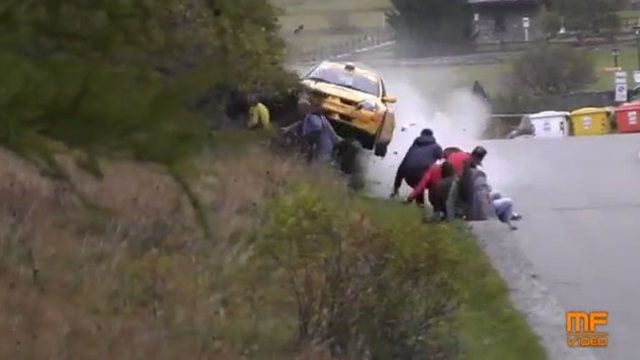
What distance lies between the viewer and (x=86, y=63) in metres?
6.02

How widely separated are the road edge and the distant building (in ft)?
139

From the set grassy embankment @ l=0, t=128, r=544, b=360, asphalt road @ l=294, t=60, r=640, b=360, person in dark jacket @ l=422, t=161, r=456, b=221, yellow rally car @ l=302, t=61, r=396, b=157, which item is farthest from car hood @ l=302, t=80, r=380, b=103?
grassy embankment @ l=0, t=128, r=544, b=360

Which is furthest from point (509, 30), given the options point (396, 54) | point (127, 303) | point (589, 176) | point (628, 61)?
point (127, 303)

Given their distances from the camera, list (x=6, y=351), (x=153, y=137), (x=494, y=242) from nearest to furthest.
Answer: (x=153, y=137) < (x=6, y=351) < (x=494, y=242)

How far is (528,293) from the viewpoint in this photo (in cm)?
1154

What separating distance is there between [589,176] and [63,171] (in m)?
18.9

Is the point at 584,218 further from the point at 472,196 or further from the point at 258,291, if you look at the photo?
the point at 258,291

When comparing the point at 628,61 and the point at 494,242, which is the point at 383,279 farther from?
the point at 628,61

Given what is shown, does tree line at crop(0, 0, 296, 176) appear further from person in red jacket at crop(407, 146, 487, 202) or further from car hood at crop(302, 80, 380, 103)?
car hood at crop(302, 80, 380, 103)

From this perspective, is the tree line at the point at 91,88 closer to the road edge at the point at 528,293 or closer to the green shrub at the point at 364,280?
the green shrub at the point at 364,280

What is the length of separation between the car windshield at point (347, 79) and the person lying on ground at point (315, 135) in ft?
11.3

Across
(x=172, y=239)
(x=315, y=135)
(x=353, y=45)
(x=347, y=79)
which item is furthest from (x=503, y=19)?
(x=172, y=239)

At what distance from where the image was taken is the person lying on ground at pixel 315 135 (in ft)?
58.4

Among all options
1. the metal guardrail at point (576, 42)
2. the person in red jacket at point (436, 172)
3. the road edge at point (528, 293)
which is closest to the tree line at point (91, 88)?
the road edge at point (528, 293)
